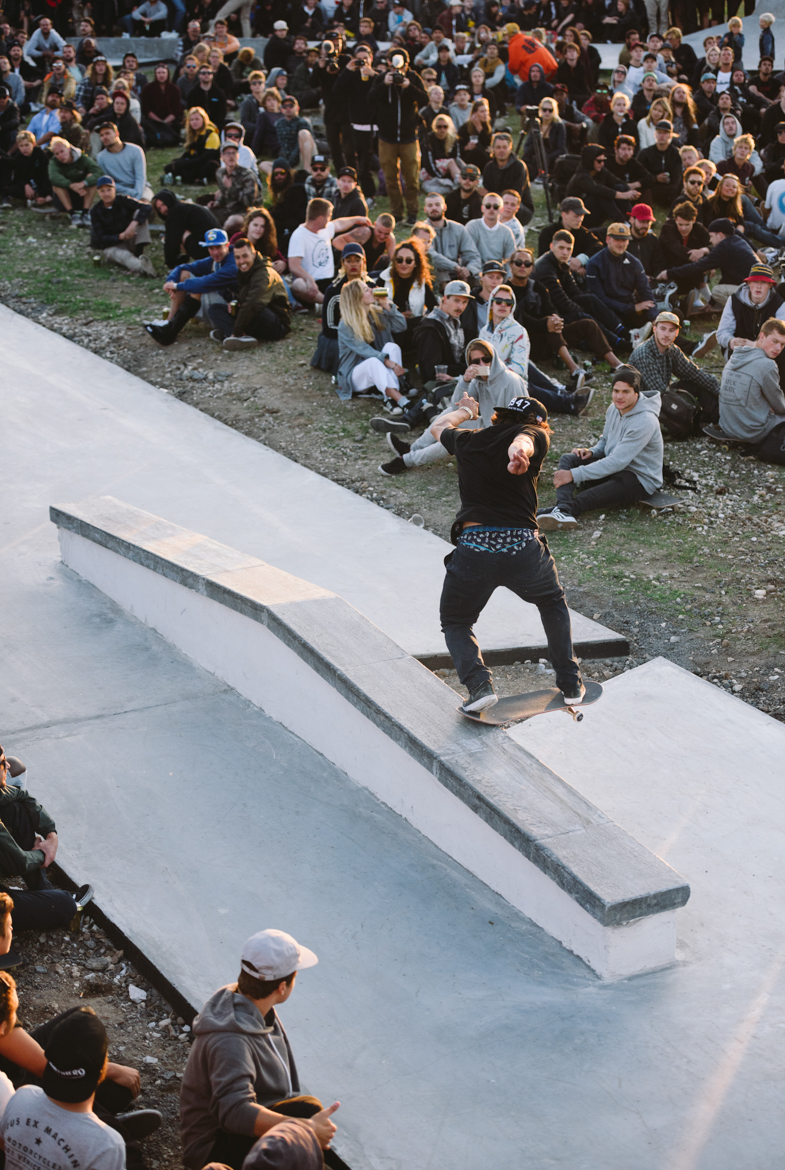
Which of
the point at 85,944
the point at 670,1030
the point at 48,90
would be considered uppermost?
the point at 48,90

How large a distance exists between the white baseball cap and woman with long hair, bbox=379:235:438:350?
7.83m

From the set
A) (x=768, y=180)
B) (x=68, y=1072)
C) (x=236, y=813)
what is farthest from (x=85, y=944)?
(x=768, y=180)

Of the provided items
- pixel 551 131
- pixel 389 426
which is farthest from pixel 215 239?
pixel 551 131

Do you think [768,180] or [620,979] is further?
[768,180]

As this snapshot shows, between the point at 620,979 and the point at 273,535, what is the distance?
14.0 feet

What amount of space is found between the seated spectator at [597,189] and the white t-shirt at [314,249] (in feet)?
10.6

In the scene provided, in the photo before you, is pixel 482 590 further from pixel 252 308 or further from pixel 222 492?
pixel 252 308

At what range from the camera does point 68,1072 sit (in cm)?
262

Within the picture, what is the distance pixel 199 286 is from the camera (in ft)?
35.1

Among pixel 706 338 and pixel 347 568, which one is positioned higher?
pixel 706 338

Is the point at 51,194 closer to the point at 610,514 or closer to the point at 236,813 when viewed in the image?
the point at 610,514

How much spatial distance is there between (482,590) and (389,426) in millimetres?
4650

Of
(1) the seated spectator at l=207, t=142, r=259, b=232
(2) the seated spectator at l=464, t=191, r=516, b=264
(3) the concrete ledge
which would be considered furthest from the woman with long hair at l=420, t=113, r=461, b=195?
(3) the concrete ledge

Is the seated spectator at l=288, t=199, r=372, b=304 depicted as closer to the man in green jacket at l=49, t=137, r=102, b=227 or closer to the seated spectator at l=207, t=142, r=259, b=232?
the seated spectator at l=207, t=142, r=259, b=232
